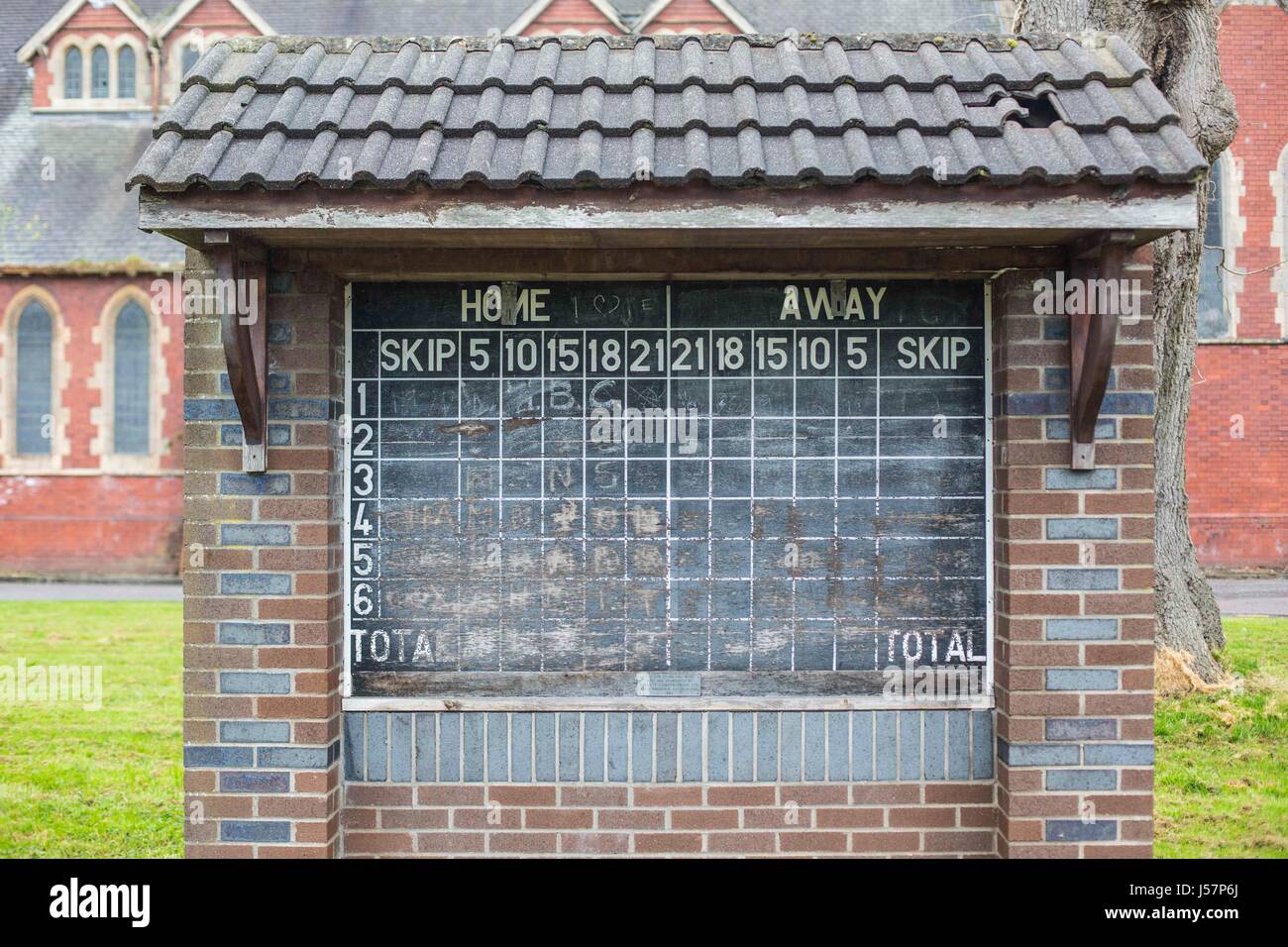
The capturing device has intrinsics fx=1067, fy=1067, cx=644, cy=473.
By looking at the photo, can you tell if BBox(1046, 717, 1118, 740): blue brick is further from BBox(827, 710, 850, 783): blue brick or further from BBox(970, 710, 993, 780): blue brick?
BBox(827, 710, 850, 783): blue brick

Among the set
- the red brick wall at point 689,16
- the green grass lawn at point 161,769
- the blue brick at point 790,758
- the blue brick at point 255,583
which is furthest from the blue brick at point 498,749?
the red brick wall at point 689,16

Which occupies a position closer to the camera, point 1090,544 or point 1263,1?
point 1090,544

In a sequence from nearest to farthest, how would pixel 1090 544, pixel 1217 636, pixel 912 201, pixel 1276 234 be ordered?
pixel 912 201 < pixel 1090 544 < pixel 1217 636 < pixel 1276 234

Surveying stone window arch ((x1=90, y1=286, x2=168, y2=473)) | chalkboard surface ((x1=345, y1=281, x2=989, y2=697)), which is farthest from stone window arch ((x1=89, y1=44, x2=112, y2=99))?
chalkboard surface ((x1=345, y1=281, x2=989, y2=697))

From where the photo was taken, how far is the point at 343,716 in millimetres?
3896

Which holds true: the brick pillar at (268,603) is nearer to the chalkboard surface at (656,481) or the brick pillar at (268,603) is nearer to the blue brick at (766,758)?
the chalkboard surface at (656,481)

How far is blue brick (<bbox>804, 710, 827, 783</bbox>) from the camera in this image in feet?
12.7

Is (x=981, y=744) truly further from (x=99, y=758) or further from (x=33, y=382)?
(x=33, y=382)

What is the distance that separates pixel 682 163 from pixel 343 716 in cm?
229

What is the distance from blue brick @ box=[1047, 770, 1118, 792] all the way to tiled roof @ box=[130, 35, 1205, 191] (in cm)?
198

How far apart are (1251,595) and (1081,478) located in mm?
13559

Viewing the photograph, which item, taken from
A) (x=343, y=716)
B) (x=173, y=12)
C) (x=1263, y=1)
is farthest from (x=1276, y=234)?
(x=173, y=12)

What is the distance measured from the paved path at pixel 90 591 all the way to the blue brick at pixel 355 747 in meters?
12.8

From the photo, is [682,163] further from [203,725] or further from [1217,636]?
[1217,636]
